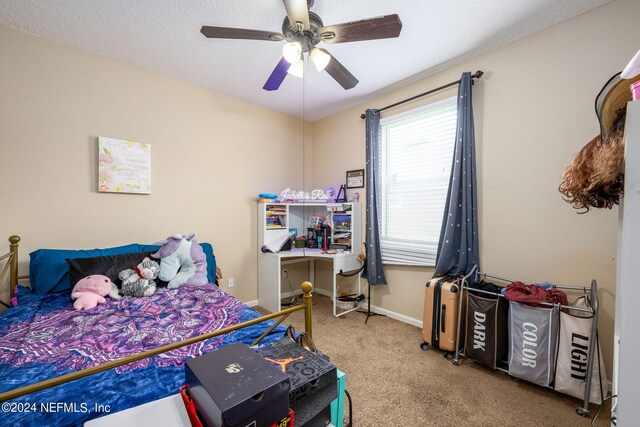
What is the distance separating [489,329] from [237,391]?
2.00 m

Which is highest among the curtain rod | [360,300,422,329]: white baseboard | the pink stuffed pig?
the curtain rod

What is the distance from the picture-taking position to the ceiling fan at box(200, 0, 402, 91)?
1.41 meters

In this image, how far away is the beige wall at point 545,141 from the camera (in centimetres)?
175

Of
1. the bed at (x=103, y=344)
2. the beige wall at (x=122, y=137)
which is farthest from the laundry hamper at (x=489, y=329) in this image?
the beige wall at (x=122, y=137)

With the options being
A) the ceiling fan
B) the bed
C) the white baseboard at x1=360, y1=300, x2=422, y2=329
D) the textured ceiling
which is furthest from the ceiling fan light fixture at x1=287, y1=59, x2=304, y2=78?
the white baseboard at x1=360, y1=300, x2=422, y2=329

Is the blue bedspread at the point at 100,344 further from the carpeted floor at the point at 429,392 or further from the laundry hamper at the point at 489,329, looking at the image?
the laundry hamper at the point at 489,329

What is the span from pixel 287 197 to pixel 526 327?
8.74 feet

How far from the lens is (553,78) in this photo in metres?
1.95

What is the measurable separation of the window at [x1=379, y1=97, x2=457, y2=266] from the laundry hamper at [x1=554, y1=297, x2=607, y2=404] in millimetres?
1108

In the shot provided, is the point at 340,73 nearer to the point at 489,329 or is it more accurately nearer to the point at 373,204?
the point at 373,204

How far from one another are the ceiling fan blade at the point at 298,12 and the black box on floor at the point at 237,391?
5.35ft

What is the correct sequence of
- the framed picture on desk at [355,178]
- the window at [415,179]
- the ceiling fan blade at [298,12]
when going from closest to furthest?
the ceiling fan blade at [298,12] < the window at [415,179] < the framed picture on desk at [355,178]

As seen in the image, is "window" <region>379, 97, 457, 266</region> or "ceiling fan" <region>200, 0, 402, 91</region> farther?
"window" <region>379, 97, 457, 266</region>

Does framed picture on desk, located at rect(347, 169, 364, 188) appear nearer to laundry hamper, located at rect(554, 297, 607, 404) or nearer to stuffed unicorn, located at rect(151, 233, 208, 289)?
stuffed unicorn, located at rect(151, 233, 208, 289)
